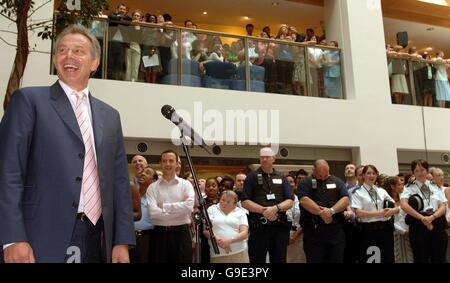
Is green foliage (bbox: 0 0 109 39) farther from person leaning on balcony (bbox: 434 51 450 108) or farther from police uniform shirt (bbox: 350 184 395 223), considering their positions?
person leaning on balcony (bbox: 434 51 450 108)

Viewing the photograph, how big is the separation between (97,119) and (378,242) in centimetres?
459

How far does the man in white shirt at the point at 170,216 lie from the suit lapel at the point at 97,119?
2.75m

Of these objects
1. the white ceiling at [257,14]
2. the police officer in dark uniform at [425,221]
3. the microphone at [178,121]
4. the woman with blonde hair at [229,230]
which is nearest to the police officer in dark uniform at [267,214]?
the woman with blonde hair at [229,230]

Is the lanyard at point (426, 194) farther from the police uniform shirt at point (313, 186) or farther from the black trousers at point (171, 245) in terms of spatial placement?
the black trousers at point (171, 245)

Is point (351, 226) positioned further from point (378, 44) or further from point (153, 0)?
point (153, 0)

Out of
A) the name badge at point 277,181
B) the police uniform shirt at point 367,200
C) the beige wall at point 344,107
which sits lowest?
the police uniform shirt at point 367,200

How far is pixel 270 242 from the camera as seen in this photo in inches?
219

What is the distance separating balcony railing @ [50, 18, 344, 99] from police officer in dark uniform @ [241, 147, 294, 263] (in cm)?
380

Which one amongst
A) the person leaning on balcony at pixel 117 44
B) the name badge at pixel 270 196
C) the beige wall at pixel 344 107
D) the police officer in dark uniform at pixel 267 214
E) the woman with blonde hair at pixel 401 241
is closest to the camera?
the police officer in dark uniform at pixel 267 214

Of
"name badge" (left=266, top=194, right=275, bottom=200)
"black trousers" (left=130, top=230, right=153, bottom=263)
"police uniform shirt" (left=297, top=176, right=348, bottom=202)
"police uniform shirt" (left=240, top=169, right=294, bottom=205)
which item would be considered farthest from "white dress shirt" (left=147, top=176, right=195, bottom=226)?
"police uniform shirt" (left=297, top=176, right=348, bottom=202)

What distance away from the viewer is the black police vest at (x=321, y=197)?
5.73 m

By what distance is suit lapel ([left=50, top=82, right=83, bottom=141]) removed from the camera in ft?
6.84

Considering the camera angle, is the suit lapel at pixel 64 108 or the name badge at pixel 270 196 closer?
the suit lapel at pixel 64 108

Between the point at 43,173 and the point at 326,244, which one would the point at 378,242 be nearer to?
the point at 326,244
